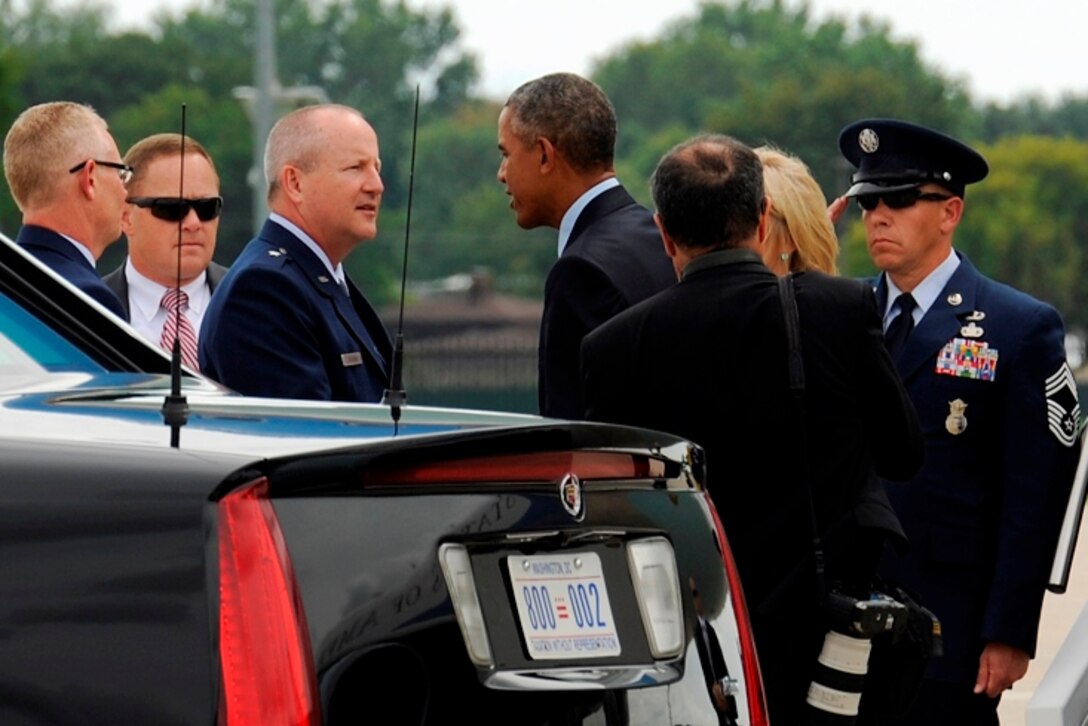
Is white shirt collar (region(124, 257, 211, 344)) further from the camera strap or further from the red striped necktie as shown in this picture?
the camera strap

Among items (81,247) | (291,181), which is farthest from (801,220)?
(81,247)

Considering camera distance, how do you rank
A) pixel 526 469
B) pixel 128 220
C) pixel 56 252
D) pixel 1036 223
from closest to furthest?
pixel 526 469 < pixel 56 252 < pixel 128 220 < pixel 1036 223

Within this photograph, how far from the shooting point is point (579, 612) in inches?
135

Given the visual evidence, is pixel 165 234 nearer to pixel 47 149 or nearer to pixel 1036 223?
pixel 47 149

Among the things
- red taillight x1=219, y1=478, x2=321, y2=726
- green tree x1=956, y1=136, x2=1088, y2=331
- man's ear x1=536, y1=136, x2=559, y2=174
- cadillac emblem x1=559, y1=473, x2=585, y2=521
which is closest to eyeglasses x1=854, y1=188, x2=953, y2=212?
man's ear x1=536, y1=136, x2=559, y2=174

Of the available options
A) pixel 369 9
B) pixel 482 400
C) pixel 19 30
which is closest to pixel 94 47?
pixel 19 30

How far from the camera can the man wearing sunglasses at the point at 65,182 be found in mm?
6484

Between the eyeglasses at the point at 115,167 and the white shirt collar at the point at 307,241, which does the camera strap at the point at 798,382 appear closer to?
the white shirt collar at the point at 307,241

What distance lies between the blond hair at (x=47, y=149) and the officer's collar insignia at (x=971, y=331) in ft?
7.64

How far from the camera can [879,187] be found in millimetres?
5996

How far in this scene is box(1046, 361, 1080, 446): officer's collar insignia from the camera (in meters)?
5.56

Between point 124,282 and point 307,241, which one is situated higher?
point 307,241

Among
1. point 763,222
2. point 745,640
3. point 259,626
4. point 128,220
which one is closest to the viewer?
point 259,626

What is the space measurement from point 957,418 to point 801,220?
60cm
